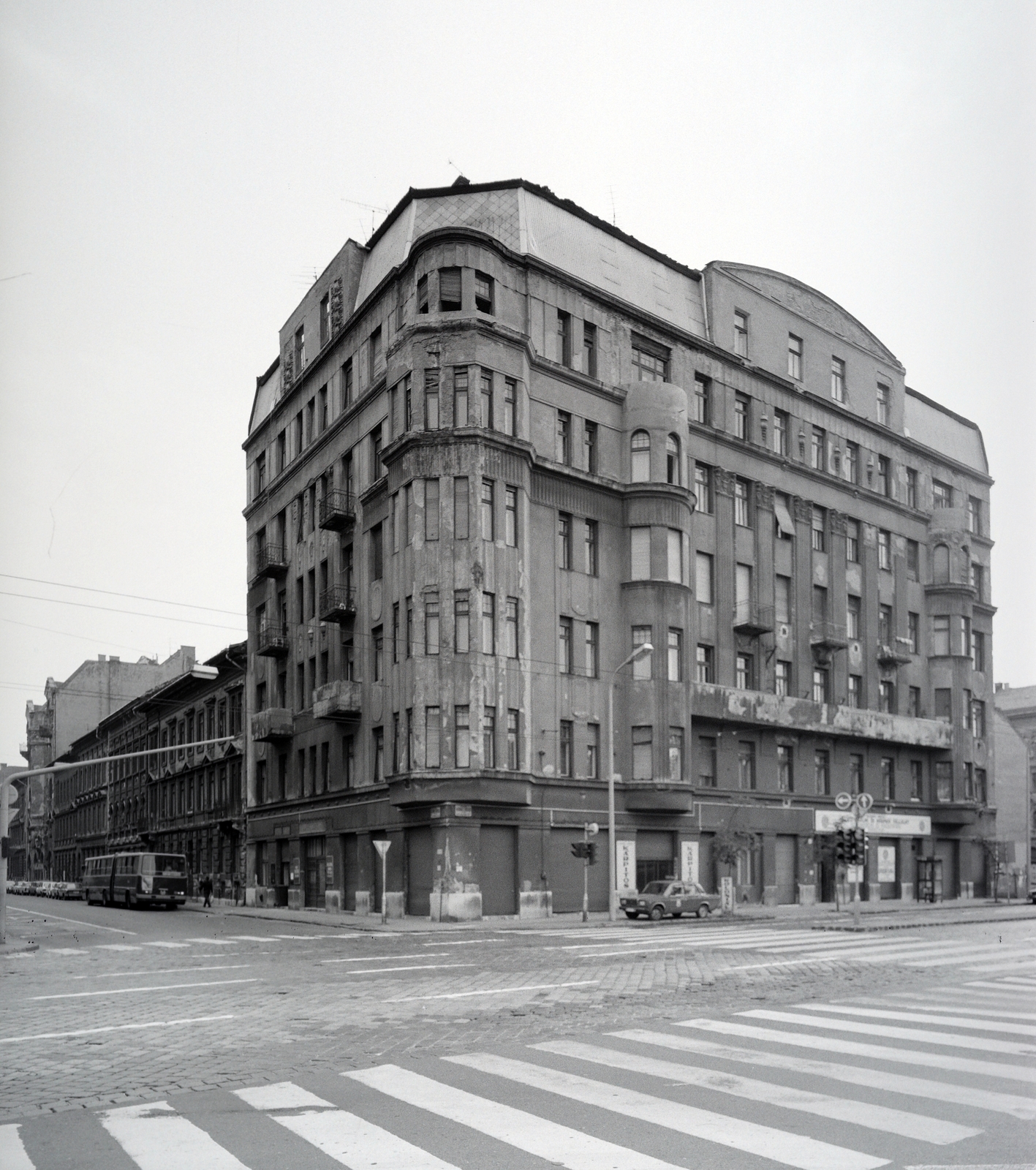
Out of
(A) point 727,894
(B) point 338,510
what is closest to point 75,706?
(B) point 338,510

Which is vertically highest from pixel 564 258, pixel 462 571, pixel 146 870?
pixel 564 258

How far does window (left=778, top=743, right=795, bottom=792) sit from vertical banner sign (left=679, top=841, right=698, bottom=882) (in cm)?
669

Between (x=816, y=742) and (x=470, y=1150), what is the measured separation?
4753 cm

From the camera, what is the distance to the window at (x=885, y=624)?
5825 centimetres

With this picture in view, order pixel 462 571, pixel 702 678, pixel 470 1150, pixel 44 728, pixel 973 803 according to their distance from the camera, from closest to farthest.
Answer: pixel 470 1150 → pixel 462 571 → pixel 702 678 → pixel 973 803 → pixel 44 728

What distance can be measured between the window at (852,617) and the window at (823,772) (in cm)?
571

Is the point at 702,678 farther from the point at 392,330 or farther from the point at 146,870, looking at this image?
the point at 146,870

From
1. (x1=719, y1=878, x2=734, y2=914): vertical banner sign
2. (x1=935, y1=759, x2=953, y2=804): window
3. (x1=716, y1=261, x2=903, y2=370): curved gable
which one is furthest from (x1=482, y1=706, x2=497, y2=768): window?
(x1=935, y1=759, x2=953, y2=804): window

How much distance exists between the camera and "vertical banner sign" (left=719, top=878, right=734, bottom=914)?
133 feet

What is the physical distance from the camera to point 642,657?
44531mm

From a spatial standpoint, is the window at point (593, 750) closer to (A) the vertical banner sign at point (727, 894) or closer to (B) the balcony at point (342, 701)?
(A) the vertical banner sign at point (727, 894)

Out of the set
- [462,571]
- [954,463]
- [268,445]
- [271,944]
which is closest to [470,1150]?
[271,944]

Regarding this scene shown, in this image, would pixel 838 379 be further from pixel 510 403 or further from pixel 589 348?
pixel 510 403

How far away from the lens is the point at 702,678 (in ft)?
160
